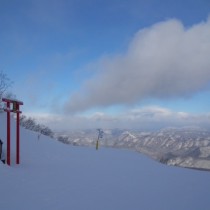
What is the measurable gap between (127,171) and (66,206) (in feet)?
27.0

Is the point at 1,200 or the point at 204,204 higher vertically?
the point at 1,200

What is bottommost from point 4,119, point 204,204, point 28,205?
point 204,204

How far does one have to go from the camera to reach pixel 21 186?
983 centimetres

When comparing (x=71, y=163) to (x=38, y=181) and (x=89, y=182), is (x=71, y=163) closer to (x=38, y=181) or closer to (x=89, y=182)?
(x=89, y=182)

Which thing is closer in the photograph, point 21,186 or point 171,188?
point 21,186

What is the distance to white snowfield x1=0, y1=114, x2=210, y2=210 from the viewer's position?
9.11 metres

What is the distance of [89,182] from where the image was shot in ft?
41.1

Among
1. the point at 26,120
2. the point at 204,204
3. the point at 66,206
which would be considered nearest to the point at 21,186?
the point at 66,206

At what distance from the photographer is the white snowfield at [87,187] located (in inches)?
359

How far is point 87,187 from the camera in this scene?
1162 cm

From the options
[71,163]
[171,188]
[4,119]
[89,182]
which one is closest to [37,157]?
[71,163]

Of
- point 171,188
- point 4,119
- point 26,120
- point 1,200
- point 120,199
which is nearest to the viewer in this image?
point 1,200

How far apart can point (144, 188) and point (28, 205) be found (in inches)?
234

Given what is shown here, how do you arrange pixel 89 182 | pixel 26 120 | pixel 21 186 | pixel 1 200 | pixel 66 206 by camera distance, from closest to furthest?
1. pixel 1 200
2. pixel 66 206
3. pixel 21 186
4. pixel 89 182
5. pixel 26 120
